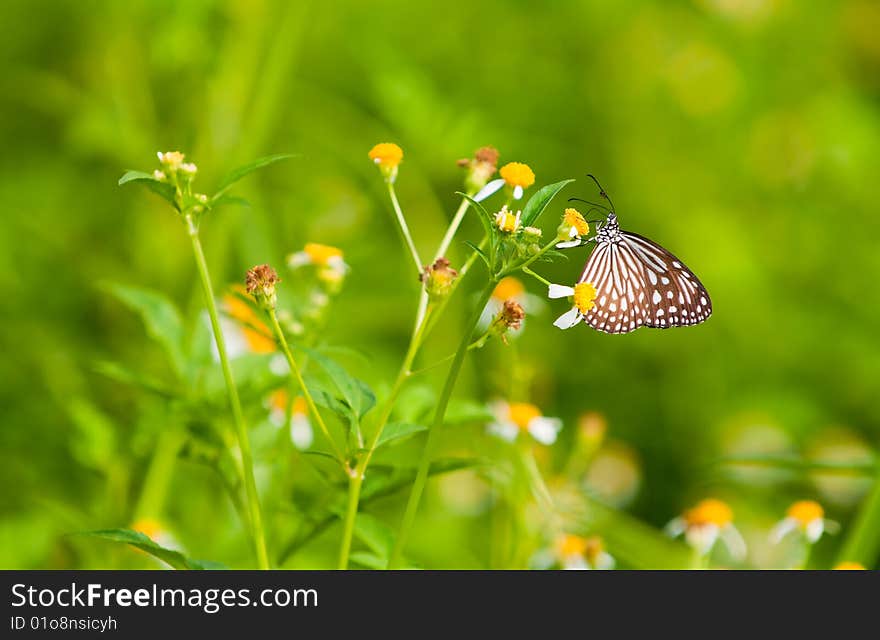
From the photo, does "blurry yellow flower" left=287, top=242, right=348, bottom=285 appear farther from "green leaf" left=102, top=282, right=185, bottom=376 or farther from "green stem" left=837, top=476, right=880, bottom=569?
"green stem" left=837, top=476, right=880, bottom=569

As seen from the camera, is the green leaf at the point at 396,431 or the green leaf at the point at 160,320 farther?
the green leaf at the point at 160,320

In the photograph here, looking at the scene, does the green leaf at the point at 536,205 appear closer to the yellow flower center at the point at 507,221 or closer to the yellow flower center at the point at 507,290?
the yellow flower center at the point at 507,221

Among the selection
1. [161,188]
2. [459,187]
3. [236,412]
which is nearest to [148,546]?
[236,412]

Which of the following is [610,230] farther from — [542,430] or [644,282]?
[542,430]

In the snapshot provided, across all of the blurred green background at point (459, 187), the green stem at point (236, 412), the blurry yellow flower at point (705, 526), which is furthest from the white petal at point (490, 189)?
the blurred green background at point (459, 187)
